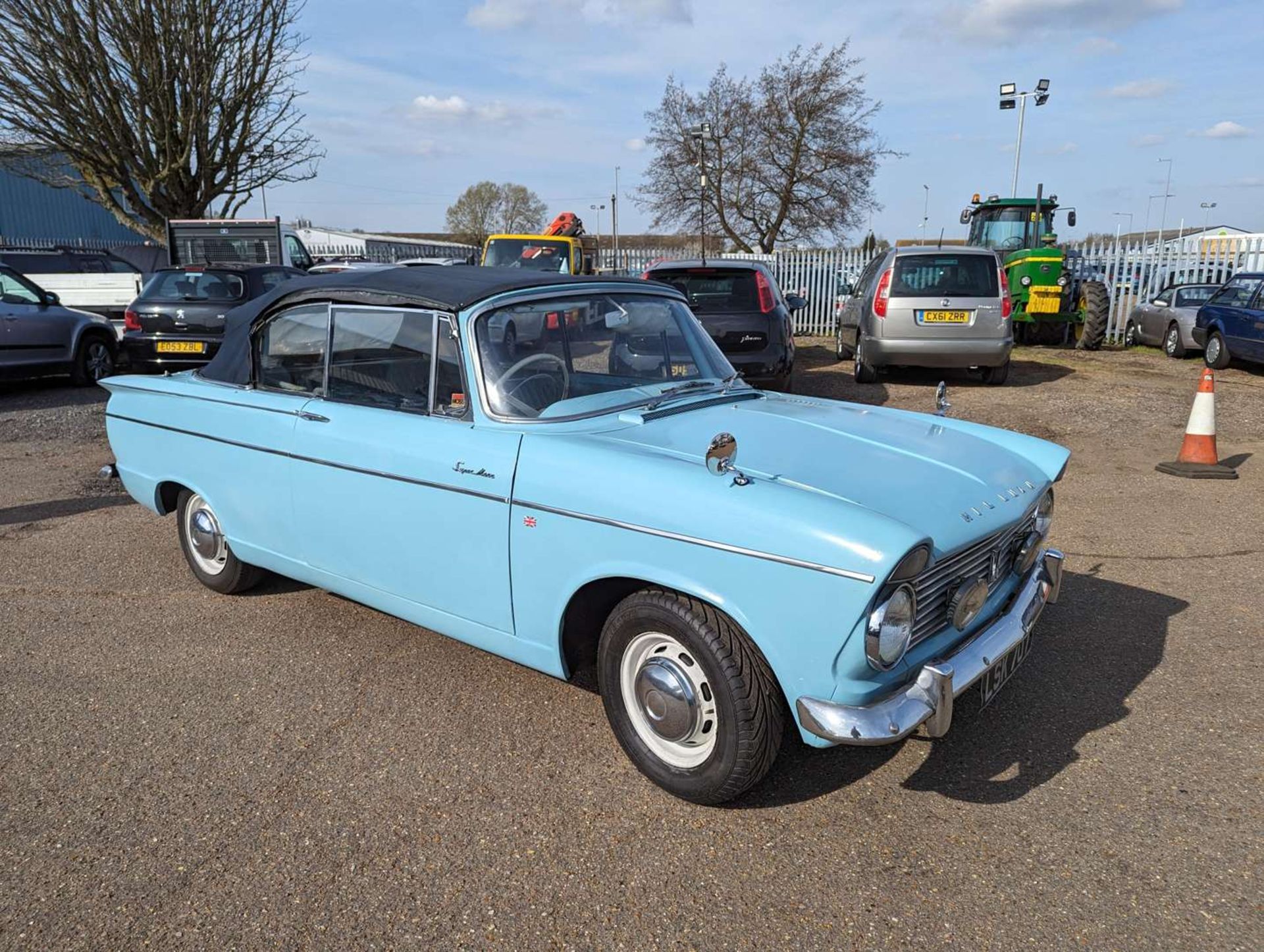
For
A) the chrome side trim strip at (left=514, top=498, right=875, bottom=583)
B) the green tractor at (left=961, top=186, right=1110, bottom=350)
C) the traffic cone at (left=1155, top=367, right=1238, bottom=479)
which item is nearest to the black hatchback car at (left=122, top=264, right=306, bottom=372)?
the chrome side trim strip at (left=514, top=498, right=875, bottom=583)

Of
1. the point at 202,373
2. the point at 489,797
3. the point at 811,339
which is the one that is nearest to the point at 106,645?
the point at 202,373

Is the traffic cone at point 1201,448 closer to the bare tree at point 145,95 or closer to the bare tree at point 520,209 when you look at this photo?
the bare tree at point 145,95

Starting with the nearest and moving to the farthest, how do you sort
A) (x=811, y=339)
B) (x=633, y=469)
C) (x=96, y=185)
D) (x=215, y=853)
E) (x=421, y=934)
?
(x=421, y=934) → (x=215, y=853) → (x=633, y=469) → (x=811, y=339) → (x=96, y=185)

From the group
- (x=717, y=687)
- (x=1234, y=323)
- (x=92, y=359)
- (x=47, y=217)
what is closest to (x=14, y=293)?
(x=92, y=359)

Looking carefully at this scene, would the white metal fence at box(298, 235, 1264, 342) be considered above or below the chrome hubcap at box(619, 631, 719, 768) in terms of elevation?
above

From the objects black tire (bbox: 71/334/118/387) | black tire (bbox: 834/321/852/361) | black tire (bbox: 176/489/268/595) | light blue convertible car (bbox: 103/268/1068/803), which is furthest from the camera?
black tire (bbox: 834/321/852/361)

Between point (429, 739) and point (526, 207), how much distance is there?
7152cm

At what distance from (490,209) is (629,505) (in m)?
72.8

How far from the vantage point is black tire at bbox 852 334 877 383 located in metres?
11.3

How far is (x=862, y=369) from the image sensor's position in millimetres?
11477

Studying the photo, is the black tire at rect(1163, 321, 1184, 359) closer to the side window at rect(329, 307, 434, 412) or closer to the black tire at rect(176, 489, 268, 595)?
the side window at rect(329, 307, 434, 412)

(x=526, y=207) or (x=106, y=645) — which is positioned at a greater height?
(x=526, y=207)

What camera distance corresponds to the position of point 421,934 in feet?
7.77

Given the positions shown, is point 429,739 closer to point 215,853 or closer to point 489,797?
point 489,797
